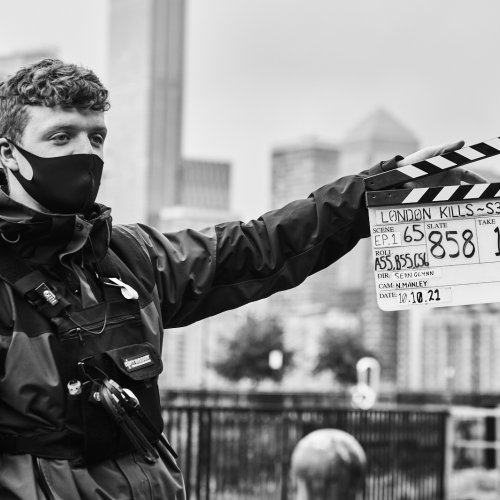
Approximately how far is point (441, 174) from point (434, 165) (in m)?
0.09

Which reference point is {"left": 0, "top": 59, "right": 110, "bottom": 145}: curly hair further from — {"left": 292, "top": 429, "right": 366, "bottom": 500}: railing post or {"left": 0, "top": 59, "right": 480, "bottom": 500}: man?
{"left": 292, "top": 429, "right": 366, "bottom": 500}: railing post

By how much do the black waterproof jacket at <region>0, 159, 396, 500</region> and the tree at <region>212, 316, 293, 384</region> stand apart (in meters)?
60.7

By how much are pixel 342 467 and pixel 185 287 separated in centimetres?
511

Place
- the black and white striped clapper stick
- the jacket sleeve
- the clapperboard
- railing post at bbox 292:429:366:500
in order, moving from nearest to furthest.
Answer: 1. the jacket sleeve
2. the black and white striped clapper stick
3. the clapperboard
4. railing post at bbox 292:429:366:500

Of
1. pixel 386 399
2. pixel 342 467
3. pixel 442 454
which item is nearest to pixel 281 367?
pixel 386 399

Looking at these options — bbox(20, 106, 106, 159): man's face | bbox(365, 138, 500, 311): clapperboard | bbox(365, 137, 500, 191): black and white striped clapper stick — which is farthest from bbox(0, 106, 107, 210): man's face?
bbox(365, 138, 500, 311): clapperboard

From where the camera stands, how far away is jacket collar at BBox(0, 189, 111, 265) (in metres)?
3.20

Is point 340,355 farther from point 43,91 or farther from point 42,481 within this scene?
point 42,481

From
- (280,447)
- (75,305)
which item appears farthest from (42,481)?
(280,447)

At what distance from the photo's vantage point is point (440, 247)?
13.5 ft

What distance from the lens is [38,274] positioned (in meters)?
3.17

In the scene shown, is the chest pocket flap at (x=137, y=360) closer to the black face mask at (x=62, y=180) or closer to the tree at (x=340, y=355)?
the black face mask at (x=62, y=180)

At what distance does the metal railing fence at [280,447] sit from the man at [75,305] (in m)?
5.82

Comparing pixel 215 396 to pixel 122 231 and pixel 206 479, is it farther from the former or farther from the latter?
pixel 122 231
